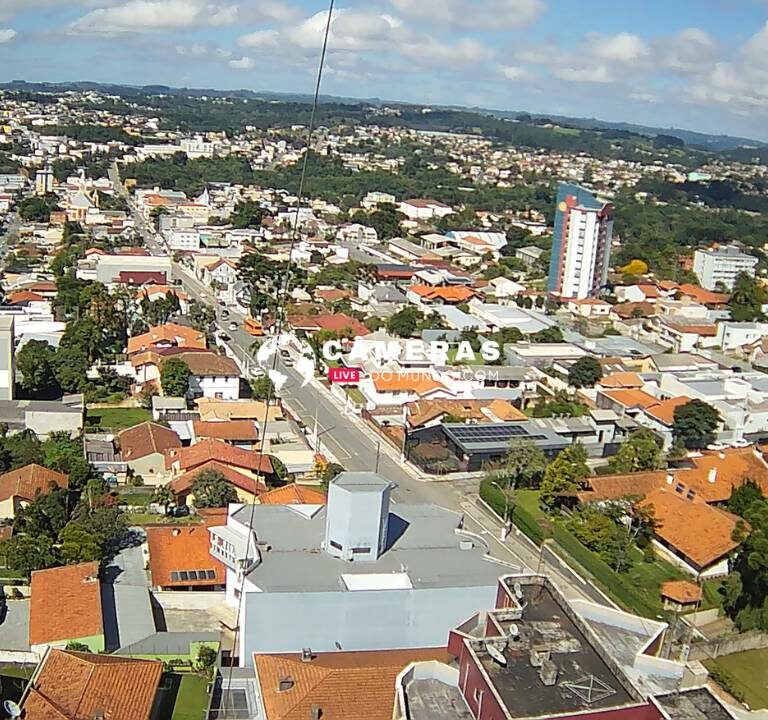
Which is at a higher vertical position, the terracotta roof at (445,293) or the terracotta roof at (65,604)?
the terracotta roof at (445,293)

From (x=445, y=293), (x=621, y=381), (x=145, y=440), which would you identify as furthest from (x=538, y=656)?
(x=445, y=293)

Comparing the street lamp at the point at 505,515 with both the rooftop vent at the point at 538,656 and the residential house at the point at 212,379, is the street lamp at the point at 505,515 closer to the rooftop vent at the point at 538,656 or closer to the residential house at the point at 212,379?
the residential house at the point at 212,379

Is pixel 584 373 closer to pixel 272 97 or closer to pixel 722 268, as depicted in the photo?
pixel 722 268

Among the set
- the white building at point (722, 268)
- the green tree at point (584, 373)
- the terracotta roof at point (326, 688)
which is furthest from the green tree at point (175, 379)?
the white building at point (722, 268)

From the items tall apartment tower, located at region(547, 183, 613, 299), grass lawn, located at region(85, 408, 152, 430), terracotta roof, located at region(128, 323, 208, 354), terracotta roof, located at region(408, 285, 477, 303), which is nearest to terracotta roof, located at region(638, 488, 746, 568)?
grass lawn, located at region(85, 408, 152, 430)

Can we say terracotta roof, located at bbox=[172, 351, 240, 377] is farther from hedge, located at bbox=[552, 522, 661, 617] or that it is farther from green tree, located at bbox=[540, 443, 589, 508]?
hedge, located at bbox=[552, 522, 661, 617]

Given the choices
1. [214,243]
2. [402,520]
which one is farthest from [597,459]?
→ [214,243]

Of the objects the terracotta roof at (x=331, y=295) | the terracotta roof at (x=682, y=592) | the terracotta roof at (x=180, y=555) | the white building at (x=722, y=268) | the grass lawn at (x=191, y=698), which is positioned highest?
the white building at (x=722, y=268)

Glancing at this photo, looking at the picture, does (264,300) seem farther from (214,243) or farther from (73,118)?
(73,118)
